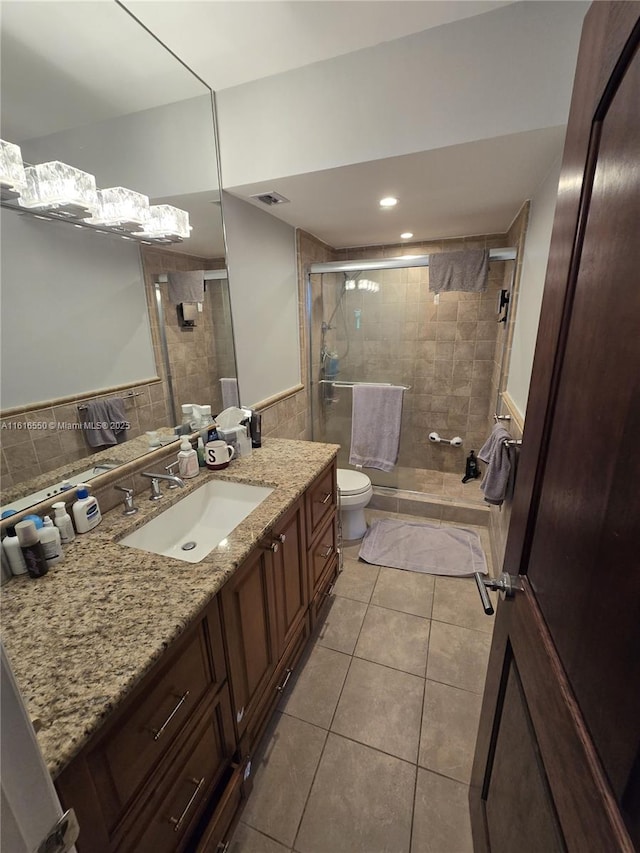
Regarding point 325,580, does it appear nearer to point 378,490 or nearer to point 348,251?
point 378,490

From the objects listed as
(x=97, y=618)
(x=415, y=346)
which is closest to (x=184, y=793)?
(x=97, y=618)

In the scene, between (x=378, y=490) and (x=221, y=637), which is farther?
(x=378, y=490)

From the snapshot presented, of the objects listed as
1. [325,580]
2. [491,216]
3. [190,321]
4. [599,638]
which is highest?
[491,216]

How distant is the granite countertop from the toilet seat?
3.95 ft

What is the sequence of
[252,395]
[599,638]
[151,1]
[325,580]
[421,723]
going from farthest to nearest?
[252,395]
[325,580]
[421,723]
[151,1]
[599,638]

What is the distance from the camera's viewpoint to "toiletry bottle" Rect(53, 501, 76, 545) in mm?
1062

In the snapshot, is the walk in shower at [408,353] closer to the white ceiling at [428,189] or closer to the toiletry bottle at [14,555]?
the white ceiling at [428,189]

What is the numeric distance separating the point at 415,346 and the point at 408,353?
4.6 inches

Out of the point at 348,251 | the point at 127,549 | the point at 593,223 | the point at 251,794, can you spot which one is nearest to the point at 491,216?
the point at 348,251

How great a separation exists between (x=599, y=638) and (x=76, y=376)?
145cm

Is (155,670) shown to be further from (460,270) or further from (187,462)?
(460,270)

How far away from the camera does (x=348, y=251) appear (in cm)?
319

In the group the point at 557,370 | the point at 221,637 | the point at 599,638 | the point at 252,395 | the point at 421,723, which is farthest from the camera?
the point at 252,395

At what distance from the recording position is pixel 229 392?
1.91m
